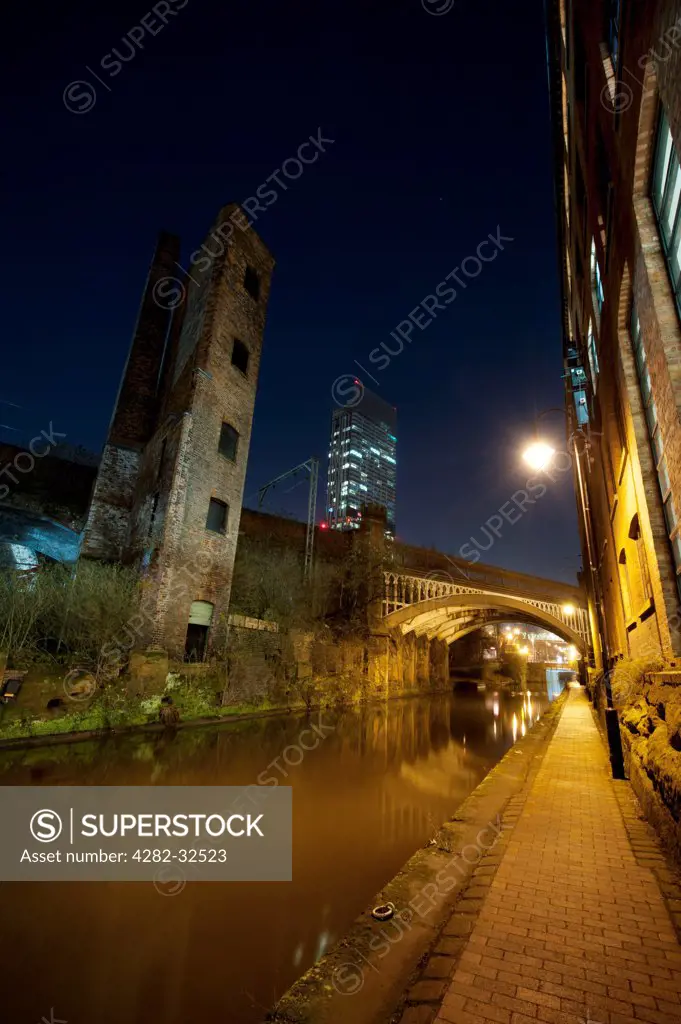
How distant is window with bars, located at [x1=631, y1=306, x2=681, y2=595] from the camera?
6785 mm

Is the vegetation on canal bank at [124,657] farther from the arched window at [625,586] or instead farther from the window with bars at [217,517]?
the arched window at [625,586]

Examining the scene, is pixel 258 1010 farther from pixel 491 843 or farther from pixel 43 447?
pixel 43 447

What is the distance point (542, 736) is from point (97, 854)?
11998 millimetres

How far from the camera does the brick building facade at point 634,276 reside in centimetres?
517

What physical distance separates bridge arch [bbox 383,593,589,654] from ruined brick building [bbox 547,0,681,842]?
16.6 m

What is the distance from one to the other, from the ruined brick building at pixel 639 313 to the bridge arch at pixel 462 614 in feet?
54.5

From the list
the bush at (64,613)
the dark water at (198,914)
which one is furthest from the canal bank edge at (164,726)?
the bush at (64,613)

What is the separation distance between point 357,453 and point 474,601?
47.5m

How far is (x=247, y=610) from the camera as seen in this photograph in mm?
19484

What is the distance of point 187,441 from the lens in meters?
16.2

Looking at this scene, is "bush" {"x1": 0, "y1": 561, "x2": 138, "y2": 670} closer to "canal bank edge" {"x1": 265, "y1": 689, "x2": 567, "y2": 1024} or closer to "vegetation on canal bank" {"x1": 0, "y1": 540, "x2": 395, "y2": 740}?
"vegetation on canal bank" {"x1": 0, "y1": 540, "x2": 395, "y2": 740}

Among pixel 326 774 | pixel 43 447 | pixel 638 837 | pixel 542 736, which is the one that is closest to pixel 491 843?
pixel 638 837

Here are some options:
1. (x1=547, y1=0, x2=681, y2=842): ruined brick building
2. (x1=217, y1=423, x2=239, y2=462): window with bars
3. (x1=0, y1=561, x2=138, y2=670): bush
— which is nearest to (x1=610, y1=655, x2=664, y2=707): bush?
(x1=547, y1=0, x2=681, y2=842): ruined brick building

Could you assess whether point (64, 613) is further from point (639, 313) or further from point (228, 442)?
point (639, 313)
